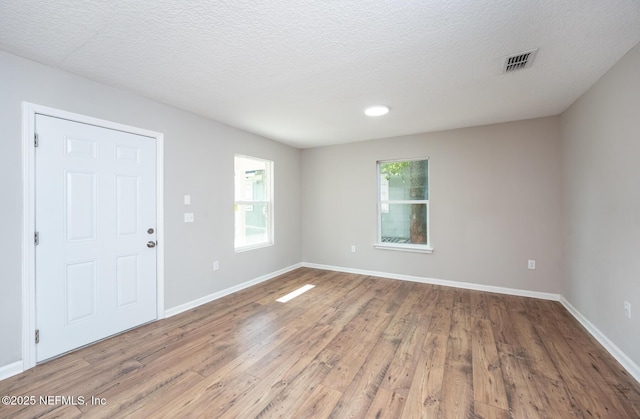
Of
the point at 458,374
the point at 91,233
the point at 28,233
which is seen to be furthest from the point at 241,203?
the point at 458,374

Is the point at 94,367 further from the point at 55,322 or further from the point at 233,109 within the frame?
the point at 233,109

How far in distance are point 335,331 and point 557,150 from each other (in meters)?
3.68

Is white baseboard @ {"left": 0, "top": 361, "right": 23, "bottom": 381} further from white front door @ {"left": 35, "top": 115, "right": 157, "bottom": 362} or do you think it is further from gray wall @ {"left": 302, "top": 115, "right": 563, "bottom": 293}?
gray wall @ {"left": 302, "top": 115, "right": 563, "bottom": 293}

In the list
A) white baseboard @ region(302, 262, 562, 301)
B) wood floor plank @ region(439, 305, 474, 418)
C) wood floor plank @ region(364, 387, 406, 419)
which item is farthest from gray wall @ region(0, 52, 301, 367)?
wood floor plank @ region(439, 305, 474, 418)

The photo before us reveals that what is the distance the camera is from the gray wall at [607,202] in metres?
2.00

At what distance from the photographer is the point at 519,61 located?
2143mm

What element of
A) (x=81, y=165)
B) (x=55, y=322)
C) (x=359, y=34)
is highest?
(x=359, y=34)

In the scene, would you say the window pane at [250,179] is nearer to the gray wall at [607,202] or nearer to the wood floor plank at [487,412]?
the wood floor plank at [487,412]

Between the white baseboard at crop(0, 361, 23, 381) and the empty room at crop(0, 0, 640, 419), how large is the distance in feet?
0.04

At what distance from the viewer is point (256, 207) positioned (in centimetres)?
454

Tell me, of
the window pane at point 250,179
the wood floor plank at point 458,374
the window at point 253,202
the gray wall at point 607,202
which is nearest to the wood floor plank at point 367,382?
the wood floor plank at point 458,374

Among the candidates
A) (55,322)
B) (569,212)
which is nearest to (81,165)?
(55,322)

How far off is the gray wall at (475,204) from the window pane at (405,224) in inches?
7.2

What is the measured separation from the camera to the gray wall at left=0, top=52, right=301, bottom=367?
2.01 meters
